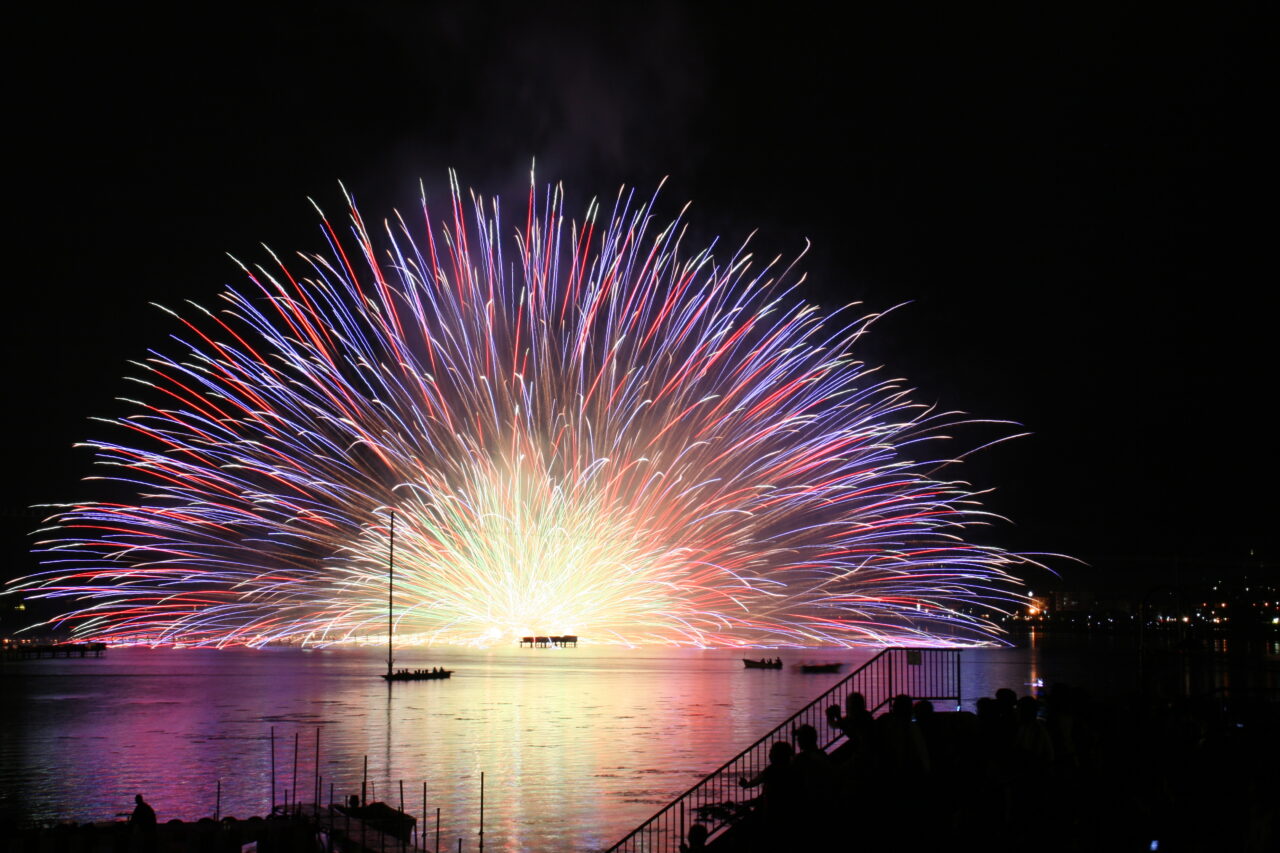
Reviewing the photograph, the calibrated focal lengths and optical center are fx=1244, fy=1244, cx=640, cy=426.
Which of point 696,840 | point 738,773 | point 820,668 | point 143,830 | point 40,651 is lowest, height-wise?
point 40,651

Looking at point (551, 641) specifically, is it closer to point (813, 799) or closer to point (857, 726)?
point (857, 726)

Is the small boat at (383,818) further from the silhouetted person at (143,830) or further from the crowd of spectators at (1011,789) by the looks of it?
the crowd of spectators at (1011,789)

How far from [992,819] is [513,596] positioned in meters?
51.4

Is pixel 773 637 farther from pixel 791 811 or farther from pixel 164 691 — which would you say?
pixel 791 811

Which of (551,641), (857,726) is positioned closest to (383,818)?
(857,726)

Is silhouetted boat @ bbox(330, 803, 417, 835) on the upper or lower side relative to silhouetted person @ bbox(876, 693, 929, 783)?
lower

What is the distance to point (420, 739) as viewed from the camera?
44.7 metres

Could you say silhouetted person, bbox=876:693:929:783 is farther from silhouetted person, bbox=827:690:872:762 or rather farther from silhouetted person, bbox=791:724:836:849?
silhouetted person, bbox=791:724:836:849

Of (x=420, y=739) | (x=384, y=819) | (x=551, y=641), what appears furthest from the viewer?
(x=551, y=641)

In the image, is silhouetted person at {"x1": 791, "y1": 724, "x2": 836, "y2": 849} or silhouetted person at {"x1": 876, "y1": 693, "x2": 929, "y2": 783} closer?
silhouetted person at {"x1": 791, "y1": 724, "x2": 836, "y2": 849}

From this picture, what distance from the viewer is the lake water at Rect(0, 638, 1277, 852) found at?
28.9 metres

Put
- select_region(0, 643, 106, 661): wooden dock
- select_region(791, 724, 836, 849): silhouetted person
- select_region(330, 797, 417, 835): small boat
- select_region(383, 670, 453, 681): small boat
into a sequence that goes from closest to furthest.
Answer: select_region(791, 724, 836, 849): silhouetted person → select_region(330, 797, 417, 835): small boat → select_region(383, 670, 453, 681): small boat → select_region(0, 643, 106, 661): wooden dock

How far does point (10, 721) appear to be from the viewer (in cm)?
5450

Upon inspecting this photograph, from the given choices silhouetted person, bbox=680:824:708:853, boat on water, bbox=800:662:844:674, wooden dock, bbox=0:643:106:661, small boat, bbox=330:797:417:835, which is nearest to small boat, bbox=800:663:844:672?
boat on water, bbox=800:662:844:674
